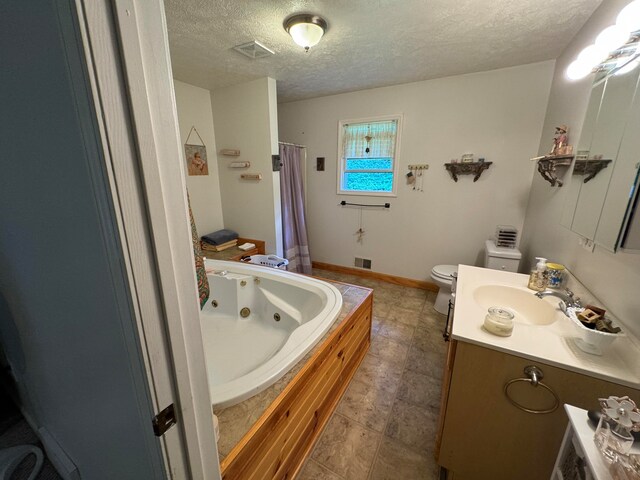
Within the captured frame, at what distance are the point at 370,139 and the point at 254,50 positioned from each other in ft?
5.23

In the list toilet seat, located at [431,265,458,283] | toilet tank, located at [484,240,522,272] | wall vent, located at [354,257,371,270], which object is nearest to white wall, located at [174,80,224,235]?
wall vent, located at [354,257,371,270]

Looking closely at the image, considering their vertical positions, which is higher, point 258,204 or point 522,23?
point 522,23

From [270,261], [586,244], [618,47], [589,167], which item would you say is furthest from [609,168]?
[270,261]

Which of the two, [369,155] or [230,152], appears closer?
[230,152]

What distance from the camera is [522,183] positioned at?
245 centimetres

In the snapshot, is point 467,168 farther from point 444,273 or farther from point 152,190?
point 152,190

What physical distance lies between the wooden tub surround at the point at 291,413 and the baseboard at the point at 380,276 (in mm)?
1638

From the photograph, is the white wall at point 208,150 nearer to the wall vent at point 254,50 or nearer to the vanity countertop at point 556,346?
the wall vent at point 254,50

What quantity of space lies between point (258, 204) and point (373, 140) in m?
1.61

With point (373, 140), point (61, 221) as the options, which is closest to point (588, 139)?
point (373, 140)

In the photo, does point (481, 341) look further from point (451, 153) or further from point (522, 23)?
point (451, 153)

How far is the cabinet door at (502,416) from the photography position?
0.88m

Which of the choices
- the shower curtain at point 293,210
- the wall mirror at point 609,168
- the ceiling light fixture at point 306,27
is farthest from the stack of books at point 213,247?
the wall mirror at point 609,168

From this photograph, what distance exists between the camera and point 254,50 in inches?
79.3
